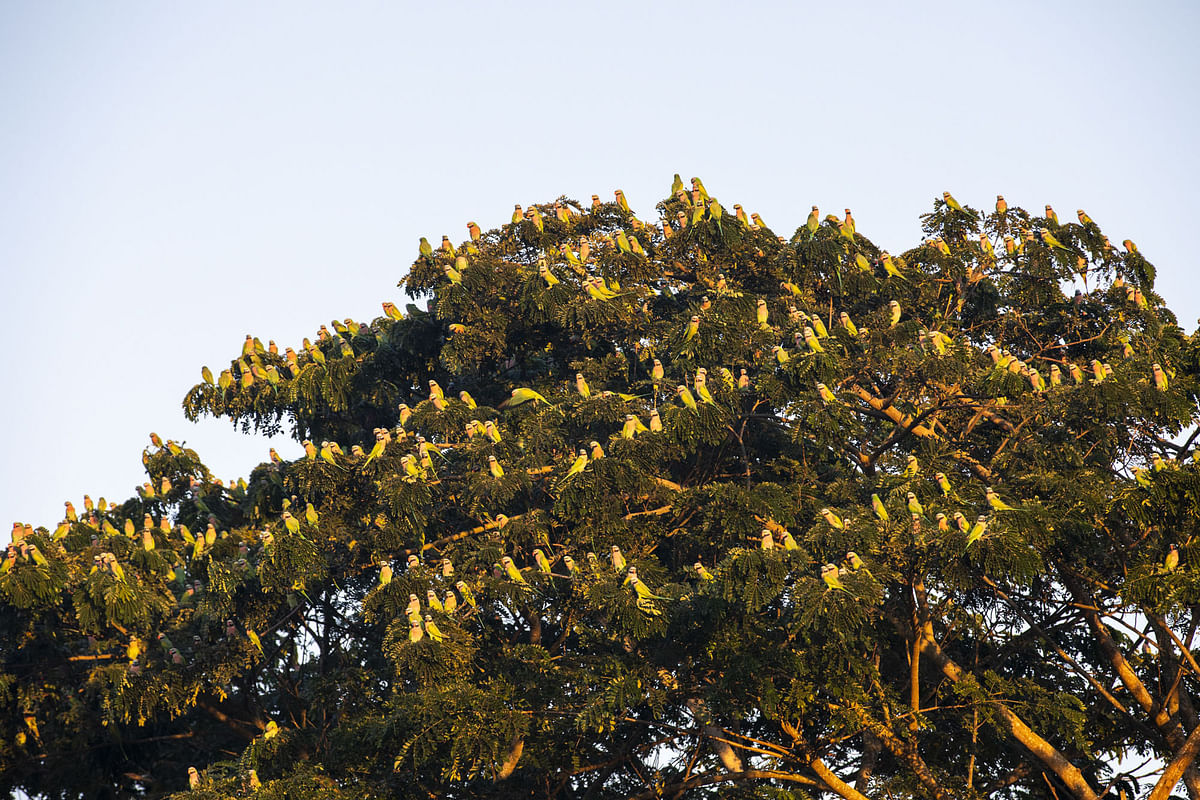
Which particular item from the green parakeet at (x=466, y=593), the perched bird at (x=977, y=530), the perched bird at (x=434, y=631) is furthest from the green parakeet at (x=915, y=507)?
the perched bird at (x=434, y=631)

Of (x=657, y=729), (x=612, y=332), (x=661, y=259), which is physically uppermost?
(x=661, y=259)

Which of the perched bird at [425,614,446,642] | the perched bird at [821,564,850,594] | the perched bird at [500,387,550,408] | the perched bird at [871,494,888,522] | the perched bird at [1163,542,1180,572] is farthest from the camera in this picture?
the perched bird at [500,387,550,408]

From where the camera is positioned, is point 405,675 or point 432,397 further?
point 432,397

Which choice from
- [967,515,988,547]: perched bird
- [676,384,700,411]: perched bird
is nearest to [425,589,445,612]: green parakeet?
[676,384,700,411]: perched bird

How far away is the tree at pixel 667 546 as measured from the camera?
13008 mm

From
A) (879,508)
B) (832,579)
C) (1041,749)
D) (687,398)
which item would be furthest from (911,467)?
(1041,749)

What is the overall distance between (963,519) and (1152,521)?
1890 mm

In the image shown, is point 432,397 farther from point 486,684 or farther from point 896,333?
point 896,333

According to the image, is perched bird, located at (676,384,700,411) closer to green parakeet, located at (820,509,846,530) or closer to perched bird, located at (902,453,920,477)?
green parakeet, located at (820,509,846,530)

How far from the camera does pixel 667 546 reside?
16.0 metres

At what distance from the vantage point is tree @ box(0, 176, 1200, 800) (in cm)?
1301

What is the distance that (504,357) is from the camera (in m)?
18.5

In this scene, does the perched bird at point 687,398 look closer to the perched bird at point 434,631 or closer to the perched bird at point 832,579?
the perched bird at point 832,579

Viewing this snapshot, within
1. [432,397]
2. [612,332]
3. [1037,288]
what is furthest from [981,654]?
[432,397]
